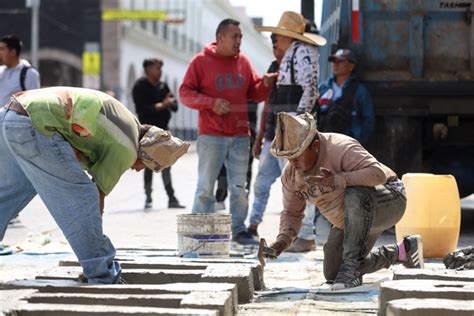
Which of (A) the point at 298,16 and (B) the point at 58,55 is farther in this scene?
(B) the point at 58,55

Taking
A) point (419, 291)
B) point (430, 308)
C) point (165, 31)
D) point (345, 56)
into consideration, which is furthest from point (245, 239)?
point (165, 31)

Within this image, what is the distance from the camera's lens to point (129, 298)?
5863mm

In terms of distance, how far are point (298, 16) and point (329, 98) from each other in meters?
1.13

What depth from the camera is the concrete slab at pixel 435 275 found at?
6.52 meters

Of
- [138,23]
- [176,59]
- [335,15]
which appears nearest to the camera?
[335,15]

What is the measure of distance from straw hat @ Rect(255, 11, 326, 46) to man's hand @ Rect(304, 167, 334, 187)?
309 cm

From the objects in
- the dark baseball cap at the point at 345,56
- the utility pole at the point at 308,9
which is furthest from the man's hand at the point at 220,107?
the utility pole at the point at 308,9

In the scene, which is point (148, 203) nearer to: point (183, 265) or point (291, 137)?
point (183, 265)

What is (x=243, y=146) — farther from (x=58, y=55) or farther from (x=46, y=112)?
(x=58, y=55)

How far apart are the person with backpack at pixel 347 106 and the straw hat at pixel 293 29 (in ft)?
2.83

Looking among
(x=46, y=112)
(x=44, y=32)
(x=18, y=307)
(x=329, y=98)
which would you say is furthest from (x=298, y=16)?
(x=44, y=32)

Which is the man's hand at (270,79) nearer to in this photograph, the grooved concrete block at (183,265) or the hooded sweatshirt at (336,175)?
the hooded sweatshirt at (336,175)

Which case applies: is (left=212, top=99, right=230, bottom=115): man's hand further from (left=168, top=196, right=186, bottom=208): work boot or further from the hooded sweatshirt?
(left=168, top=196, right=186, bottom=208): work boot

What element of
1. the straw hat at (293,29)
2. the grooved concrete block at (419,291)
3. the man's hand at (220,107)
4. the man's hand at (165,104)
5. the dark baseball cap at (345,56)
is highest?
the straw hat at (293,29)
